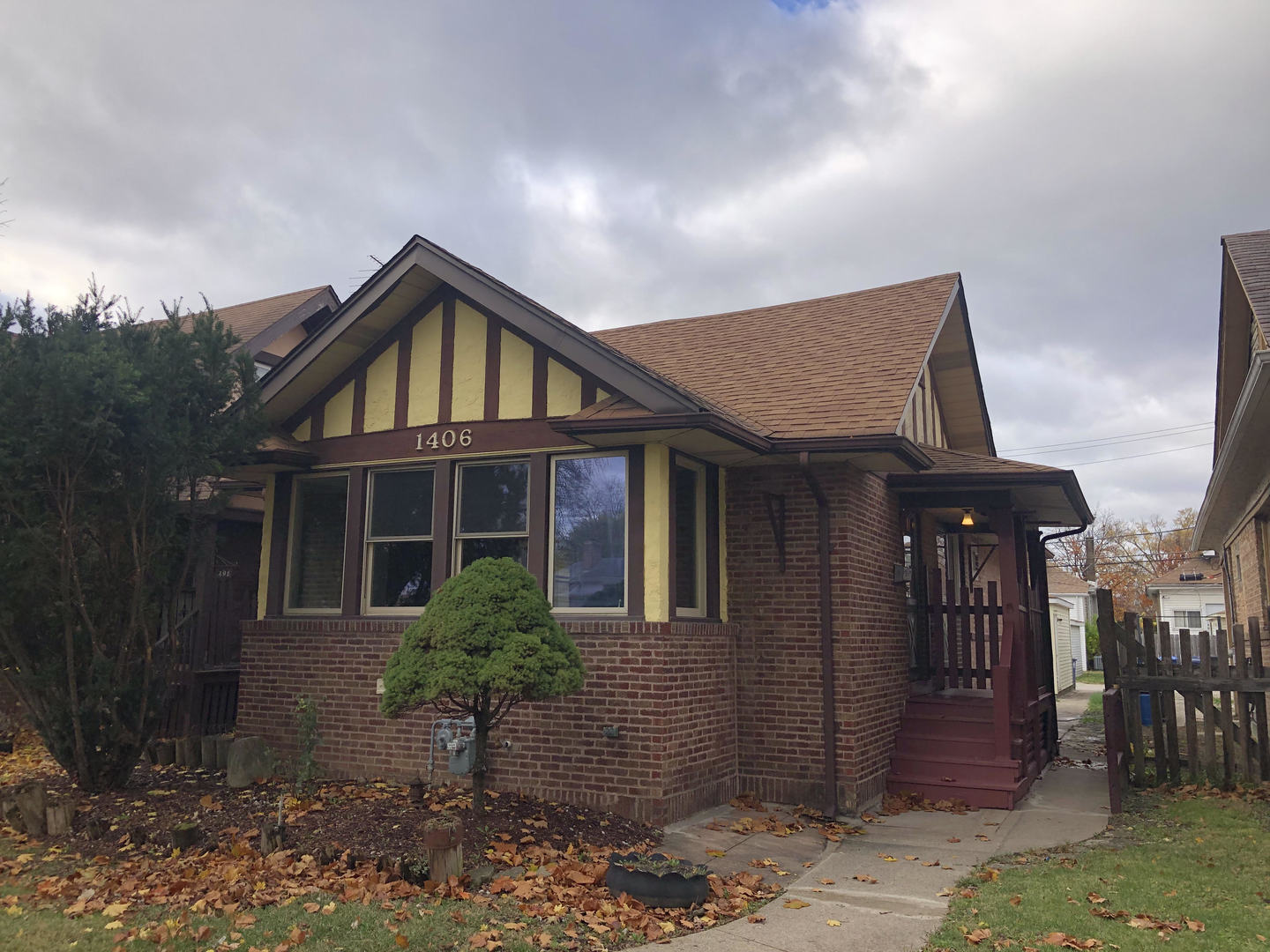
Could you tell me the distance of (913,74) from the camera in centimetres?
1237

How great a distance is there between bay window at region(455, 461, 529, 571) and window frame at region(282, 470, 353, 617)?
1.43 m

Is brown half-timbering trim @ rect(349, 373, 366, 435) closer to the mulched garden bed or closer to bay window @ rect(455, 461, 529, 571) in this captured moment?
bay window @ rect(455, 461, 529, 571)

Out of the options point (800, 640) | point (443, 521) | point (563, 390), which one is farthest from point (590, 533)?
point (800, 640)

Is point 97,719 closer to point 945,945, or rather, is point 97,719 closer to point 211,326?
point 211,326

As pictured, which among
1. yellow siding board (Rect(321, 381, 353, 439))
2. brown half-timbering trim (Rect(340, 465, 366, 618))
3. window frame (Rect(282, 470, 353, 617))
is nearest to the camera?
brown half-timbering trim (Rect(340, 465, 366, 618))

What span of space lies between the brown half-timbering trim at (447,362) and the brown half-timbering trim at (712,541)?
9.03 ft

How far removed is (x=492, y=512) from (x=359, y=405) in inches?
83.1

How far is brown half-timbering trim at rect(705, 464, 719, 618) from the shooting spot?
30.0 feet

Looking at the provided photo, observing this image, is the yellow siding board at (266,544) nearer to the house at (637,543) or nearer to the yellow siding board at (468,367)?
the house at (637,543)

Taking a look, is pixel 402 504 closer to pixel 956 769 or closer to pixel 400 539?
pixel 400 539

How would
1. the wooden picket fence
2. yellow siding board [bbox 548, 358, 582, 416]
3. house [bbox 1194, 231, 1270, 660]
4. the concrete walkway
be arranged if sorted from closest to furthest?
the concrete walkway, house [bbox 1194, 231, 1270, 660], yellow siding board [bbox 548, 358, 582, 416], the wooden picket fence

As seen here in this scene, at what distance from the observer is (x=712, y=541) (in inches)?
365

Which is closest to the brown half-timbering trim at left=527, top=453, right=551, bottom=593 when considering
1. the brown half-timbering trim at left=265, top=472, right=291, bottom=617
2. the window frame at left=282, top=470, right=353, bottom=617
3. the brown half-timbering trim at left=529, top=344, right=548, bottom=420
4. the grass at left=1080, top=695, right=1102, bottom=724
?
the brown half-timbering trim at left=529, top=344, right=548, bottom=420

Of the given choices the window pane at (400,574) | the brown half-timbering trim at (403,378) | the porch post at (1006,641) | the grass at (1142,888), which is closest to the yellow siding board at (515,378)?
the brown half-timbering trim at (403,378)
